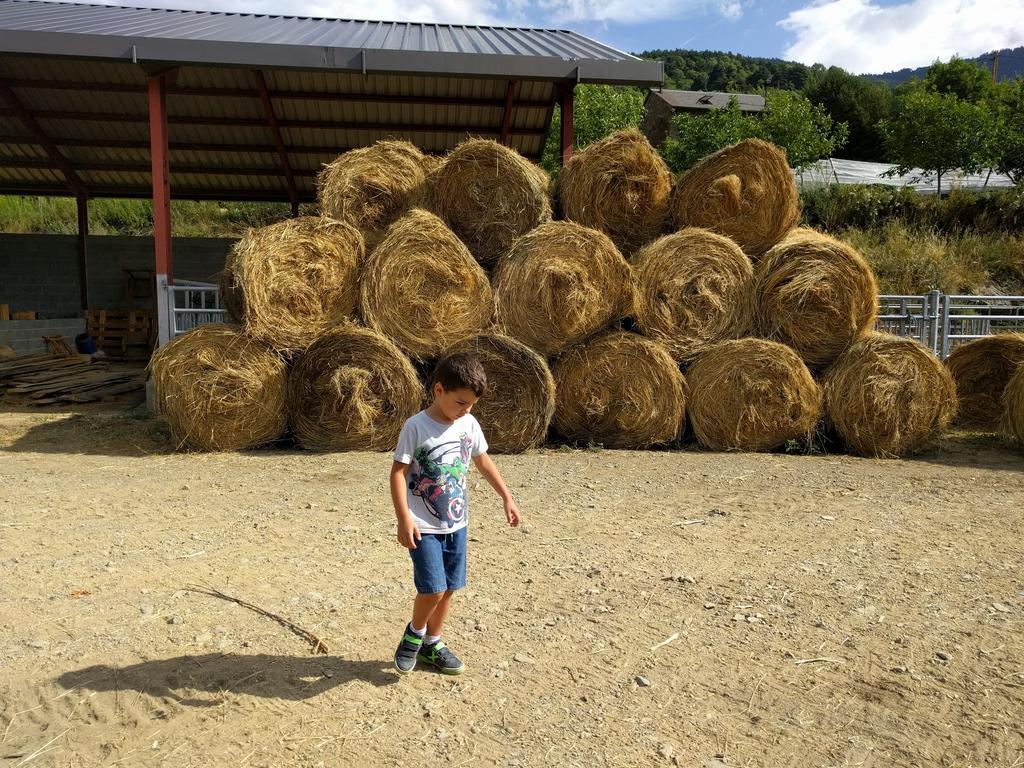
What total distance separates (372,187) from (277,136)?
5253mm

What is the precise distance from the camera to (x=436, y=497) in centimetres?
265

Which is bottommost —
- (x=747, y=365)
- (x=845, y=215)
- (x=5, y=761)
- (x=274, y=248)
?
(x=5, y=761)

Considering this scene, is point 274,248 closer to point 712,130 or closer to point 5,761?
point 5,761

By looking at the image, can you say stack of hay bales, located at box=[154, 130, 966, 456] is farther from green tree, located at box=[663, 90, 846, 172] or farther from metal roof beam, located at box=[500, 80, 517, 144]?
green tree, located at box=[663, 90, 846, 172]

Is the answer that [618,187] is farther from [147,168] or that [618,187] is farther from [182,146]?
[147,168]

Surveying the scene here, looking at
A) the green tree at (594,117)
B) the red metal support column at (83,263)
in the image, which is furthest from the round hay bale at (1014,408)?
the green tree at (594,117)

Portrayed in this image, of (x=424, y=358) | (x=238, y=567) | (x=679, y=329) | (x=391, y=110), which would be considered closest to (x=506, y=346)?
(x=424, y=358)

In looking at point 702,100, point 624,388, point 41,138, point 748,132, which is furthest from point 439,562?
point 702,100

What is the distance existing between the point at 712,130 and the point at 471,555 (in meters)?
16.1

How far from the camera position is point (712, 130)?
17812 millimetres

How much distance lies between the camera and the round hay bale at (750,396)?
21.0 ft

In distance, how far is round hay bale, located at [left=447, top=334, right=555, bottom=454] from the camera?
626 cm

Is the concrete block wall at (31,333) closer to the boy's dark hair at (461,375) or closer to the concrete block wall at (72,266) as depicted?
the concrete block wall at (72,266)

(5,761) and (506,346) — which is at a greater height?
(506,346)
